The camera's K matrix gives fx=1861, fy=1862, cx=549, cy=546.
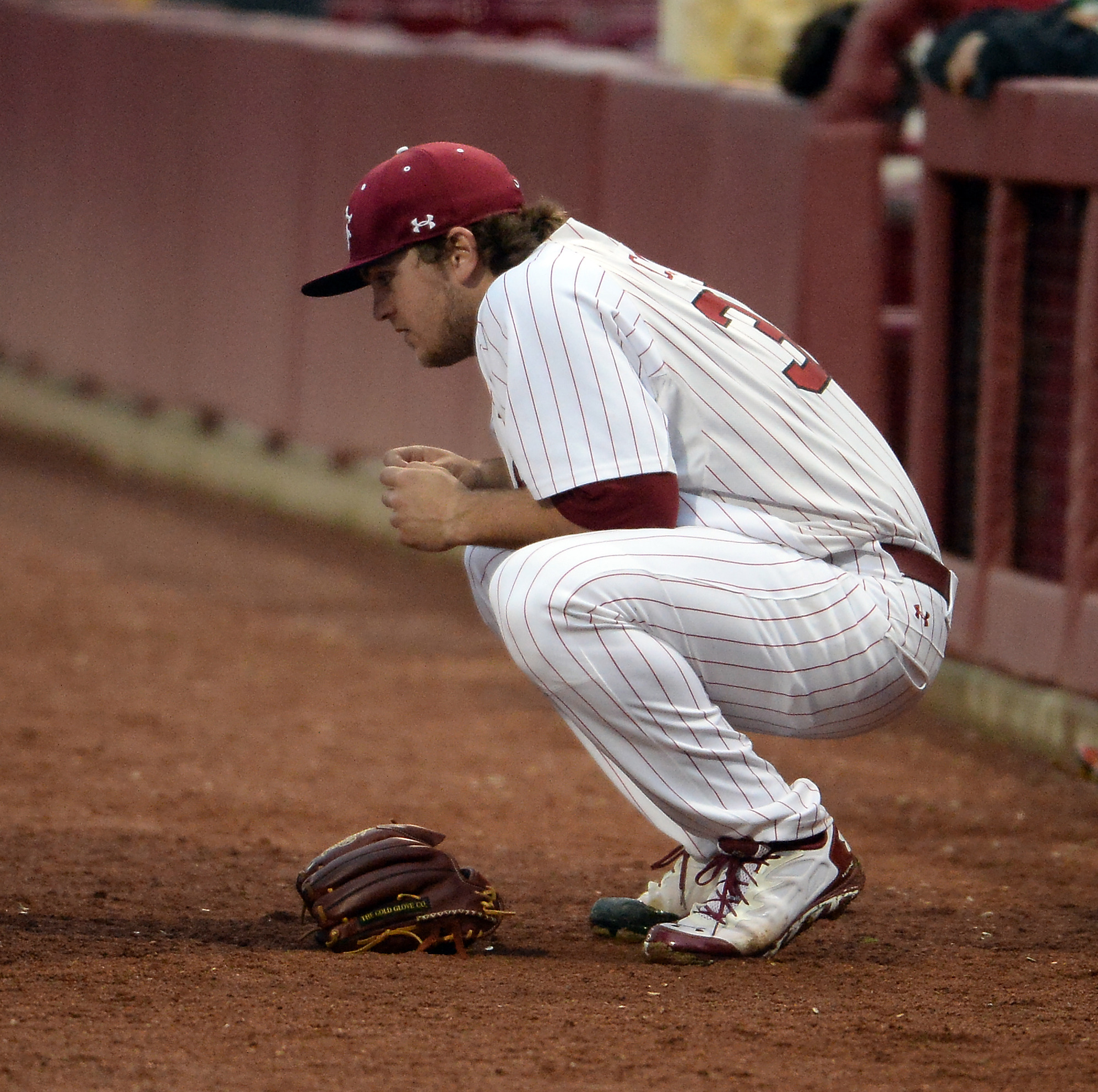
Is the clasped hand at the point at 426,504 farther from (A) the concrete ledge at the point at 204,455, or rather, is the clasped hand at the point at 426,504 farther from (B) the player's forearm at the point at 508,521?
(A) the concrete ledge at the point at 204,455

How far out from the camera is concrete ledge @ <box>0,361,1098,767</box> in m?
8.53

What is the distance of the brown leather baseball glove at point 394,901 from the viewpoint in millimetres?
3184

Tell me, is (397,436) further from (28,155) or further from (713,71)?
(28,155)

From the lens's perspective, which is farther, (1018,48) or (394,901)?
(1018,48)

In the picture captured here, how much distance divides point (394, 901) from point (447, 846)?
0.90m

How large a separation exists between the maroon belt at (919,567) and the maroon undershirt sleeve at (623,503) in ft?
1.45

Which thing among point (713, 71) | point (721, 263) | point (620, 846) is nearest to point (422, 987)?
point (620, 846)

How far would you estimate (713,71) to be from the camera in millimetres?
8828

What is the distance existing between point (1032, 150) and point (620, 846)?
2.20 metres

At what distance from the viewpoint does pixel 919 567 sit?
3.26 meters

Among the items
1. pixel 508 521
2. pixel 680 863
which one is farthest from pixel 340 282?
pixel 680 863

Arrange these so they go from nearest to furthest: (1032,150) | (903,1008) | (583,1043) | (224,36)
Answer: (583,1043) → (903,1008) → (1032,150) → (224,36)

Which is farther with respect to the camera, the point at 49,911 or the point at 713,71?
the point at 713,71

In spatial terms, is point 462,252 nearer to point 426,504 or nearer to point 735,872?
point 426,504
